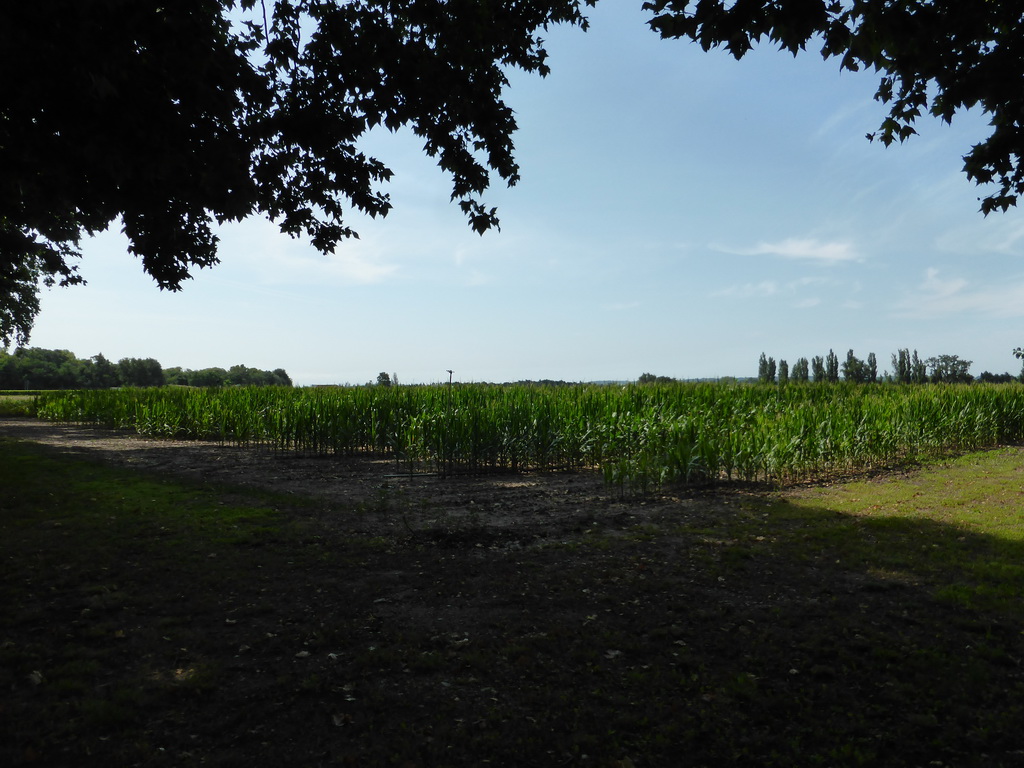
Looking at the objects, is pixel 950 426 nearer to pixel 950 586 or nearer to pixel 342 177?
pixel 950 586

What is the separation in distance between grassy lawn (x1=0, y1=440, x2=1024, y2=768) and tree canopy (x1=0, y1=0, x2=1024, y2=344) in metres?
3.71

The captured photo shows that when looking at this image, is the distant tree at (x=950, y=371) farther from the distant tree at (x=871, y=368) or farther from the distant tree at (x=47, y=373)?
the distant tree at (x=47, y=373)

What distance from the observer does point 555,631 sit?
167 inches

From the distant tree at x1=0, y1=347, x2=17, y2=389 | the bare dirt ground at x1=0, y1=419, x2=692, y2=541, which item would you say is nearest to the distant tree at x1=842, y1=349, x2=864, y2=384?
the bare dirt ground at x1=0, y1=419, x2=692, y2=541

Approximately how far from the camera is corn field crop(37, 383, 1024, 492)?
10.2m

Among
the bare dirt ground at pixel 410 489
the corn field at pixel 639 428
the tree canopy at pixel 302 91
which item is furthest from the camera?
the corn field at pixel 639 428

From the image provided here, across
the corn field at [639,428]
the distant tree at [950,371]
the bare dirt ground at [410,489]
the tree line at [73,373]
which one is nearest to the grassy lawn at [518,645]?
the bare dirt ground at [410,489]

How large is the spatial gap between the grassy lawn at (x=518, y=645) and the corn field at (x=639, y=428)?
288cm

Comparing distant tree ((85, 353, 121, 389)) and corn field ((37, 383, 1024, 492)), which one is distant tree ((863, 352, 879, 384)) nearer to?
corn field ((37, 383, 1024, 492))

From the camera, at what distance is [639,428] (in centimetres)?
1184

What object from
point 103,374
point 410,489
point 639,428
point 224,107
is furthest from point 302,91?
point 103,374

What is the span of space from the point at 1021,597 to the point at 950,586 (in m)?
0.47

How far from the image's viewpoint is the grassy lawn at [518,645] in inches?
119

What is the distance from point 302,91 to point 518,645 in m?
6.72
